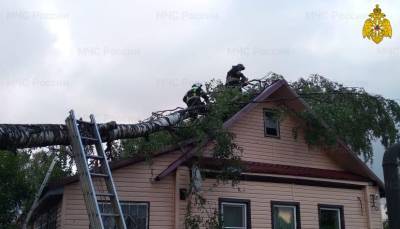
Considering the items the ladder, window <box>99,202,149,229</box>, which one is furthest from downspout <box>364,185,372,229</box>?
Answer: the ladder

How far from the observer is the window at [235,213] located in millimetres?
12670

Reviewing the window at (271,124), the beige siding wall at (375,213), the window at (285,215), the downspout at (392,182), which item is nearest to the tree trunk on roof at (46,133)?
the downspout at (392,182)

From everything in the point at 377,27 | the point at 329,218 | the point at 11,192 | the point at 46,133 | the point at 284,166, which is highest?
the point at 377,27

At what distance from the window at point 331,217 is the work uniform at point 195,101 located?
447 cm

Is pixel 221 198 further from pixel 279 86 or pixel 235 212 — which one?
pixel 279 86

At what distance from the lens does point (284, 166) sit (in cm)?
1395

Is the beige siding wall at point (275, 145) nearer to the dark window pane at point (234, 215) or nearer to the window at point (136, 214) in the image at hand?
the dark window pane at point (234, 215)

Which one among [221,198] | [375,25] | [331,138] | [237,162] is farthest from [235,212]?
[375,25]

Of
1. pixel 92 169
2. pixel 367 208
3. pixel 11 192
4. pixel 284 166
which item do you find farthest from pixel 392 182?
pixel 11 192

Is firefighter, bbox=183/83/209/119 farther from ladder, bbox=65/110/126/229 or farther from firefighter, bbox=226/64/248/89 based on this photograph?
ladder, bbox=65/110/126/229

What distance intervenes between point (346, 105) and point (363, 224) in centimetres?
350

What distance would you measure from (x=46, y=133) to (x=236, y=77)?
7811 mm

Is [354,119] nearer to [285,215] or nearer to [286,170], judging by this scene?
[286,170]

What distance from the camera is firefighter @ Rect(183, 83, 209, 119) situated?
12.3 metres
